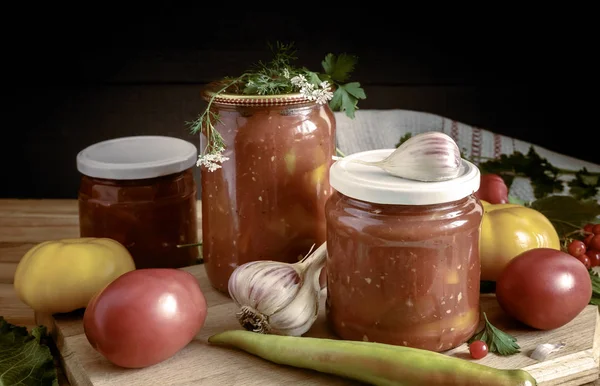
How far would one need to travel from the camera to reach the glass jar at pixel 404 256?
85cm

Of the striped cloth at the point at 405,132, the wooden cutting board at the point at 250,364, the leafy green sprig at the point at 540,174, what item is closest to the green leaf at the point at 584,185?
the leafy green sprig at the point at 540,174

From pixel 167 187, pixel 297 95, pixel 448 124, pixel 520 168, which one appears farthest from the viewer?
pixel 448 124

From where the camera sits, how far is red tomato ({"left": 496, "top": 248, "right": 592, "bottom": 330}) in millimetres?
937

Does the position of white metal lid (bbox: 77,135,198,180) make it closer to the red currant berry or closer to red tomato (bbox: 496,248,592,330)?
red tomato (bbox: 496,248,592,330)

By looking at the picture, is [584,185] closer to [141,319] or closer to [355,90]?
[355,90]

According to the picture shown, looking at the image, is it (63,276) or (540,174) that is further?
(540,174)

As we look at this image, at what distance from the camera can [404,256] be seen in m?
0.86

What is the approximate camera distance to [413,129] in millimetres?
1831

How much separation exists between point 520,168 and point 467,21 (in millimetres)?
619

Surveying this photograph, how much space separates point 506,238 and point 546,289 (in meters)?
0.15

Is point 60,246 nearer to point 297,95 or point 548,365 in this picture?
point 297,95

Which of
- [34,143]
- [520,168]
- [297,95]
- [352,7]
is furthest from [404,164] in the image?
[34,143]

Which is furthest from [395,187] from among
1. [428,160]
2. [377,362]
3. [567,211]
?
[567,211]

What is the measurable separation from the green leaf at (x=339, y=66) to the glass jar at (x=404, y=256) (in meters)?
0.19
